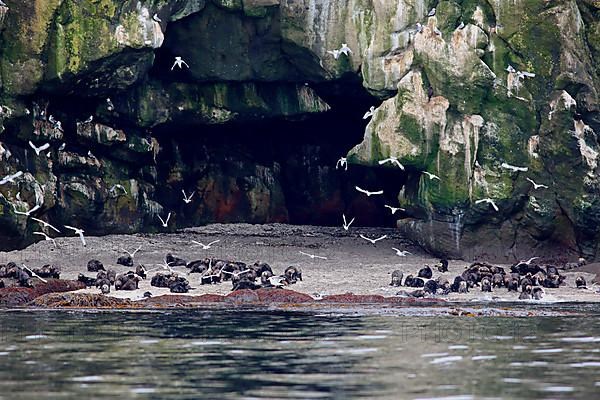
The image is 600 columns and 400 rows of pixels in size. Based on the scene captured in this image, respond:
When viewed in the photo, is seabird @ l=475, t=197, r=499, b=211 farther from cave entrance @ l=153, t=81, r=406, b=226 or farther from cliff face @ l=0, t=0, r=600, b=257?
cave entrance @ l=153, t=81, r=406, b=226

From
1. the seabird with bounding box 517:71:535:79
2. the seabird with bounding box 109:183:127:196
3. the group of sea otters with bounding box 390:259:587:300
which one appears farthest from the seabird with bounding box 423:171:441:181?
the seabird with bounding box 109:183:127:196

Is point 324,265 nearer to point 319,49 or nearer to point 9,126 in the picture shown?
point 319,49

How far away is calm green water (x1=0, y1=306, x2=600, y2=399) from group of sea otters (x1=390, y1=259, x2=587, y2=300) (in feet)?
18.0

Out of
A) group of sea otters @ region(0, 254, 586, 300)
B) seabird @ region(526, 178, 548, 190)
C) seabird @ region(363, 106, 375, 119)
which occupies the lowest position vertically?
group of sea otters @ region(0, 254, 586, 300)

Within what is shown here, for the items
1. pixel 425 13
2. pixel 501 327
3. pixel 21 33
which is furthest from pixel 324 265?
pixel 501 327

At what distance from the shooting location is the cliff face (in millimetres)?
40594

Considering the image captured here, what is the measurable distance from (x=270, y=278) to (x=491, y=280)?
5.80 m

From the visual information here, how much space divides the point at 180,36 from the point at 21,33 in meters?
5.95

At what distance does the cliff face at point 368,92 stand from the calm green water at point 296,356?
503 inches

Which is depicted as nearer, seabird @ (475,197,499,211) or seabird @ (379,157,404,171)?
seabird @ (379,157,404,171)

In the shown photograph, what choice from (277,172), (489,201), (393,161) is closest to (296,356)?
(393,161)

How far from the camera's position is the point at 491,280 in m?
36.1

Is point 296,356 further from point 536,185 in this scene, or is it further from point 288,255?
point 288,255

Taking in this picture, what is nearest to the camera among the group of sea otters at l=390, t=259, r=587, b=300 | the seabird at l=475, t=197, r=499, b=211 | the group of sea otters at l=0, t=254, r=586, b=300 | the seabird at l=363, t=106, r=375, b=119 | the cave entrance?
the group of sea otters at l=390, t=259, r=587, b=300
